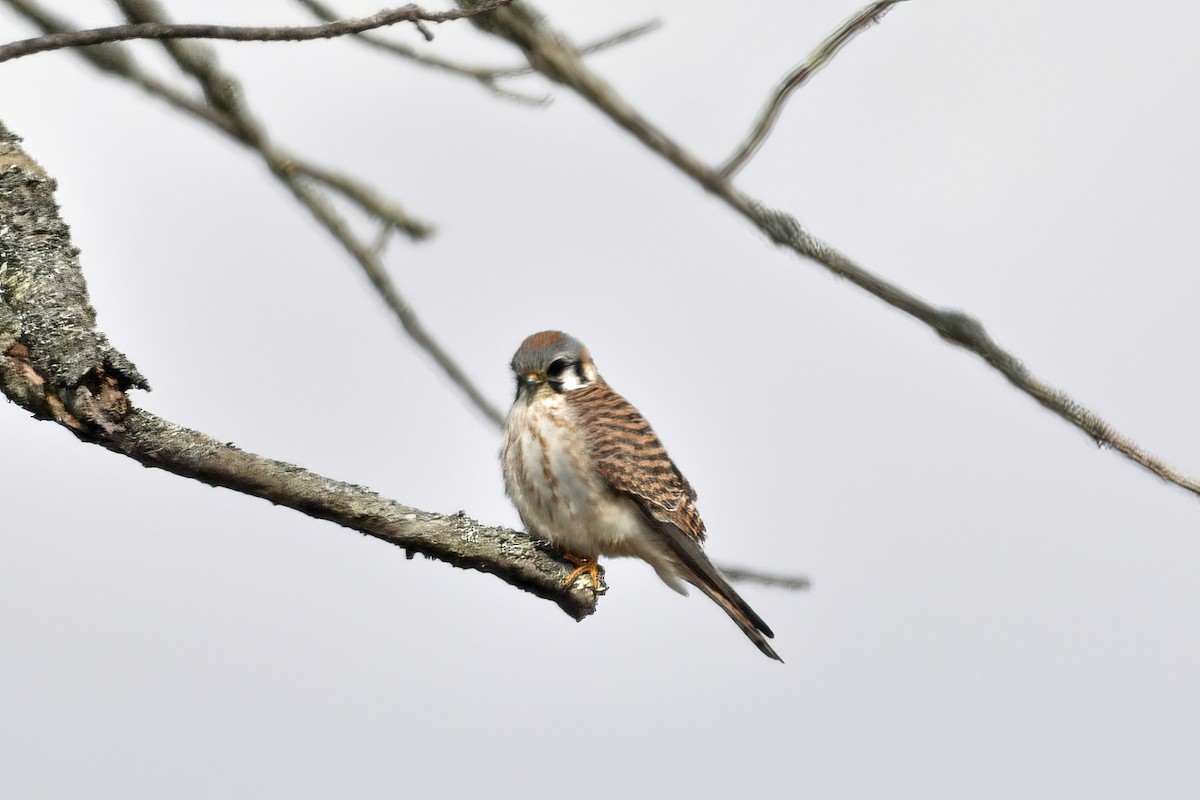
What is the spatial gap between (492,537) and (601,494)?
55.7 inches

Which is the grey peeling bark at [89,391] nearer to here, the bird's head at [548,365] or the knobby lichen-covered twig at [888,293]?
the knobby lichen-covered twig at [888,293]

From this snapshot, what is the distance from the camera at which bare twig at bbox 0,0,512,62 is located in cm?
282

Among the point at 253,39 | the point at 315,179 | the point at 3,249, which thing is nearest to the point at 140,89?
the point at 315,179

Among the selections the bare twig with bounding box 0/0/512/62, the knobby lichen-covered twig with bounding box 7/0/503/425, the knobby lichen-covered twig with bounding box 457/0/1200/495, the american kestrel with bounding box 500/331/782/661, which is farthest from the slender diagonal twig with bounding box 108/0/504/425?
the knobby lichen-covered twig with bounding box 457/0/1200/495

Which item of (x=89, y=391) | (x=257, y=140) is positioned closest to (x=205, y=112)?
(x=257, y=140)

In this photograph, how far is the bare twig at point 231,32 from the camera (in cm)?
282

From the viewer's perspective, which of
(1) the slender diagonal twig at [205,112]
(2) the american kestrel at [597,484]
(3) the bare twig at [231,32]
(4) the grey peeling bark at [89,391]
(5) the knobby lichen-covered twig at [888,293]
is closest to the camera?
(5) the knobby lichen-covered twig at [888,293]

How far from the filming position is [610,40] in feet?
11.2

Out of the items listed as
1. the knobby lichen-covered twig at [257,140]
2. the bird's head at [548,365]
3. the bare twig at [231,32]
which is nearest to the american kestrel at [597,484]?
the bird's head at [548,365]

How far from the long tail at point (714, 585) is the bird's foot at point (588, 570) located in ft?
1.25

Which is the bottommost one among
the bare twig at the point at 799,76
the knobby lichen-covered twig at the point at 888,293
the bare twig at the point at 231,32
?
the knobby lichen-covered twig at the point at 888,293

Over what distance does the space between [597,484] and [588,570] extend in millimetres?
690

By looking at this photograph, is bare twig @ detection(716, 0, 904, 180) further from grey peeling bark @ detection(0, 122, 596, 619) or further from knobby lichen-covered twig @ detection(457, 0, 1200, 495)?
grey peeling bark @ detection(0, 122, 596, 619)

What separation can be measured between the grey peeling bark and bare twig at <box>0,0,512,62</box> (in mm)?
597
